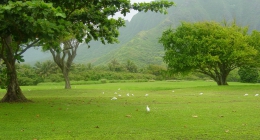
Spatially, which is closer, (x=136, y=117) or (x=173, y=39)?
(x=136, y=117)

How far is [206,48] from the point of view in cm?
3095

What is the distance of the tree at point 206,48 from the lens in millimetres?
30109

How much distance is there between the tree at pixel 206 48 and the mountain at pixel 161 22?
225 ft

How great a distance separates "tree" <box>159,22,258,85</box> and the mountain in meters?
68.5

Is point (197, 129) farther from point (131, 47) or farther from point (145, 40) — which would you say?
point (145, 40)

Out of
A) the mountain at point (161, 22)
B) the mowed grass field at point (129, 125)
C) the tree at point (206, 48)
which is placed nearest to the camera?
the mowed grass field at point (129, 125)

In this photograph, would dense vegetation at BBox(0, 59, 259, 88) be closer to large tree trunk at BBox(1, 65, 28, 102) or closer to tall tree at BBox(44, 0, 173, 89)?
tall tree at BBox(44, 0, 173, 89)

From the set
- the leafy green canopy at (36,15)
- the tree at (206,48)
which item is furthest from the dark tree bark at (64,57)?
the leafy green canopy at (36,15)

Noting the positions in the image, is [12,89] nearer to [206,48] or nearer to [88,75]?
[206,48]

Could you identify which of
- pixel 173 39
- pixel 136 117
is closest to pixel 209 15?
pixel 173 39

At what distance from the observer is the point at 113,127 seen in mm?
7910

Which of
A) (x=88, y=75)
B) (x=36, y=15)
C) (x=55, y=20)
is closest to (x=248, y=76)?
(x=88, y=75)

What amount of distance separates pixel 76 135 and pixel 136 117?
9.87 feet

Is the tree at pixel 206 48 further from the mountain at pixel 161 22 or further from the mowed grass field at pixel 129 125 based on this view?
the mountain at pixel 161 22
